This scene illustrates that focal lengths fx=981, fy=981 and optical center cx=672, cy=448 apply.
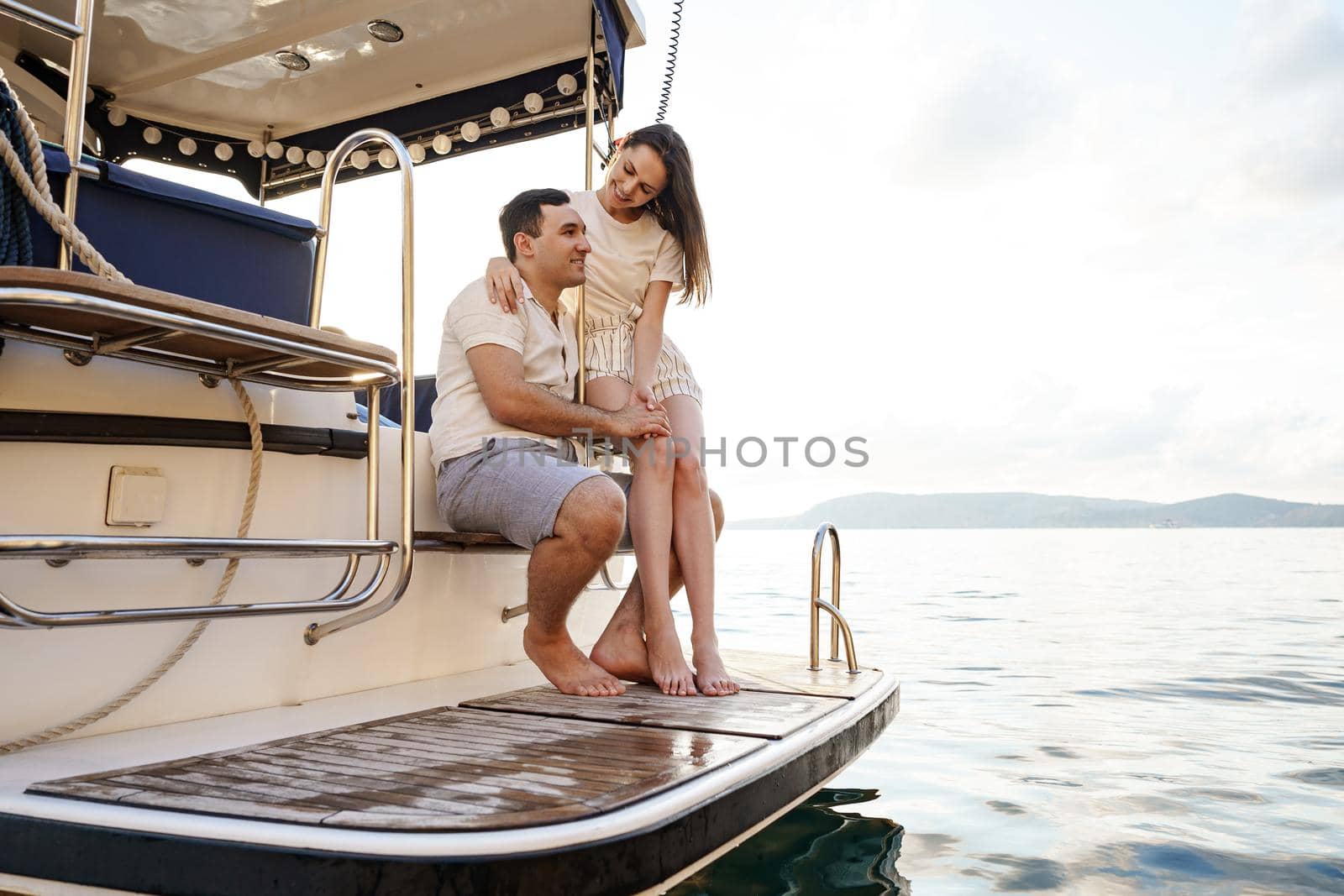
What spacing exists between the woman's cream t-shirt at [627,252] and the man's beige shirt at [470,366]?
35 centimetres

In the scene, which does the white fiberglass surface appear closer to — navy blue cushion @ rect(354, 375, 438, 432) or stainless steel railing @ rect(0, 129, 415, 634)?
navy blue cushion @ rect(354, 375, 438, 432)

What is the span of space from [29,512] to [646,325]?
1.63 meters

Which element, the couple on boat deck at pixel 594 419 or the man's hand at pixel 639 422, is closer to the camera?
the couple on boat deck at pixel 594 419

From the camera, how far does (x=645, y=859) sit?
1327mm

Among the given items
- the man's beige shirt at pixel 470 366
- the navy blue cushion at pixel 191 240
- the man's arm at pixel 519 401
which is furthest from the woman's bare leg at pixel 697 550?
the navy blue cushion at pixel 191 240

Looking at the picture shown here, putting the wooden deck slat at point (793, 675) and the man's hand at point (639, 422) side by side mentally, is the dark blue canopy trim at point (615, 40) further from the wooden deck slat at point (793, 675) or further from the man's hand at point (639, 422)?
the wooden deck slat at point (793, 675)

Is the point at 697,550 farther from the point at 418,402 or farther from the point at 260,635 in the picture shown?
the point at 418,402

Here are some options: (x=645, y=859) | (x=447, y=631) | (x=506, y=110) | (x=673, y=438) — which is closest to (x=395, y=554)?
(x=447, y=631)

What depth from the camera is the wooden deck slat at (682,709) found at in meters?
2.01

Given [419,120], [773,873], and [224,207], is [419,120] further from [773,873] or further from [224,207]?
[773,873]

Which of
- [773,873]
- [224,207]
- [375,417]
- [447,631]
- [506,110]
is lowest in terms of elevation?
[773,873]

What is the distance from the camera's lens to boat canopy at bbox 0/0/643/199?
137 inches

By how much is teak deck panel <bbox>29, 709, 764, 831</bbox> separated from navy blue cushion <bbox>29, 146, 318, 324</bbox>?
3.05ft

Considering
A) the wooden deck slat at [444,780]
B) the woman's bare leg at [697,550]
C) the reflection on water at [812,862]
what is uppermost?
the woman's bare leg at [697,550]
